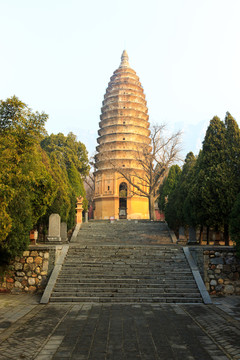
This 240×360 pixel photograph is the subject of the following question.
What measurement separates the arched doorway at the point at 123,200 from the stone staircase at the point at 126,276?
25.8m

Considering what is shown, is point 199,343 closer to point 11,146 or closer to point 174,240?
point 11,146

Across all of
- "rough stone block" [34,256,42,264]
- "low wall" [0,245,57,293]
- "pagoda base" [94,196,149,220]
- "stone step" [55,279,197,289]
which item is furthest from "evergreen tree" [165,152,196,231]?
"pagoda base" [94,196,149,220]

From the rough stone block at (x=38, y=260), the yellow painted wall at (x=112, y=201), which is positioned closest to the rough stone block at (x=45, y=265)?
the rough stone block at (x=38, y=260)

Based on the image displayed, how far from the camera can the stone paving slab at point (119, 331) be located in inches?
209

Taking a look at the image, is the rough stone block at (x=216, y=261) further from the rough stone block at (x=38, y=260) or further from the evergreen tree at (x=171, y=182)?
the evergreen tree at (x=171, y=182)

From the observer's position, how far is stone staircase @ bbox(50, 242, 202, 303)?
30.8 feet

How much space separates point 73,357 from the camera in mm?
5117

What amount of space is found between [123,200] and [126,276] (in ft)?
96.2

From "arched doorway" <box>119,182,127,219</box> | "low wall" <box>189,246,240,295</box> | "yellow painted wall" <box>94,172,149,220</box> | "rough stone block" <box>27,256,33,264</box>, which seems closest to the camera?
"low wall" <box>189,246,240,295</box>

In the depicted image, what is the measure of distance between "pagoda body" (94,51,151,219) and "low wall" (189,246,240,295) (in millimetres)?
25895

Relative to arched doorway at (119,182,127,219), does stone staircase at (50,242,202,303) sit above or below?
below

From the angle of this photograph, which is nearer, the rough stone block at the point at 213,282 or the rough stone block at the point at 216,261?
the rough stone block at the point at 213,282

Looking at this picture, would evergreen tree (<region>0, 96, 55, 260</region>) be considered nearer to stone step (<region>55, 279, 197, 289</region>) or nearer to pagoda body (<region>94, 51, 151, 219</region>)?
stone step (<region>55, 279, 197, 289</region>)

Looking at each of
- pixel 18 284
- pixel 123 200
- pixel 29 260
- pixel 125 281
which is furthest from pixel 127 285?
pixel 123 200
